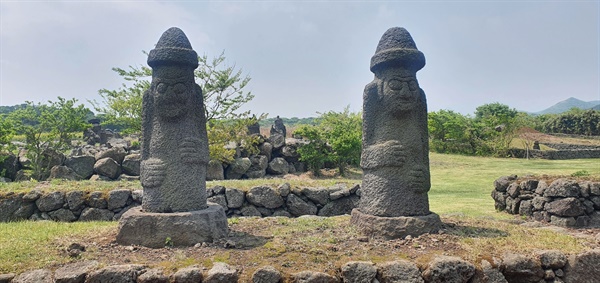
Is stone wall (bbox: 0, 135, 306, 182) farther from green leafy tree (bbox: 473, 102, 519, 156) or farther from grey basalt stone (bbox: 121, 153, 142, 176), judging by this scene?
green leafy tree (bbox: 473, 102, 519, 156)

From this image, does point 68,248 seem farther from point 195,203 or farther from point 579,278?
point 579,278

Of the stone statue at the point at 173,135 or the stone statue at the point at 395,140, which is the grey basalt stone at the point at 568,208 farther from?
the stone statue at the point at 173,135

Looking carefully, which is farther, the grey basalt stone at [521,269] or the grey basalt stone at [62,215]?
the grey basalt stone at [62,215]

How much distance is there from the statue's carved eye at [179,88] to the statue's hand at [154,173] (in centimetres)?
105

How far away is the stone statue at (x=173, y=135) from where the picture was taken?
6.27 meters

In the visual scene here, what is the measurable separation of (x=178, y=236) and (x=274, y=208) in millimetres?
4984

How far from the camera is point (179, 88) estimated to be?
20.9 feet

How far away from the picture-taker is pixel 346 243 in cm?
591

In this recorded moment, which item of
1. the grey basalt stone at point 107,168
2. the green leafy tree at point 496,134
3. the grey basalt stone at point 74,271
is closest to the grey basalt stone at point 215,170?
the grey basalt stone at point 107,168

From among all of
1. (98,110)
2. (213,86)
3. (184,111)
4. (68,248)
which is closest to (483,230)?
(184,111)

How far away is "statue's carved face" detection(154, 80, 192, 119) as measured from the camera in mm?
6285

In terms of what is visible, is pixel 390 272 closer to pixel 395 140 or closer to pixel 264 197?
pixel 395 140

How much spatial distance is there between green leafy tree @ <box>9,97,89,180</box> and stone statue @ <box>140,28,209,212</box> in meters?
A: 12.3

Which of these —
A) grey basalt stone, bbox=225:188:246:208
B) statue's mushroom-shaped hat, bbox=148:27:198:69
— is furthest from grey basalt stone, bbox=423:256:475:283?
grey basalt stone, bbox=225:188:246:208
